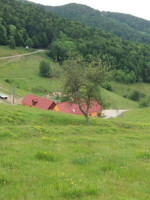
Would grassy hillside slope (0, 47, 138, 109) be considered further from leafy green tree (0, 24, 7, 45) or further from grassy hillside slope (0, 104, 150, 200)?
grassy hillside slope (0, 104, 150, 200)

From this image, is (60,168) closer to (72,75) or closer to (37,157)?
(37,157)

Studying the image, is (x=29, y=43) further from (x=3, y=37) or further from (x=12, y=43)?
Answer: (x=3, y=37)

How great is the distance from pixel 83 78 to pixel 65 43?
133m

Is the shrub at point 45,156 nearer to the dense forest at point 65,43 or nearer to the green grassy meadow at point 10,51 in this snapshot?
the green grassy meadow at point 10,51

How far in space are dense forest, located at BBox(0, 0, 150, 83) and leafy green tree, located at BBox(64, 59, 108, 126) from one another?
359ft

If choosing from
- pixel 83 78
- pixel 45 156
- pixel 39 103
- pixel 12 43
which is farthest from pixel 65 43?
pixel 45 156

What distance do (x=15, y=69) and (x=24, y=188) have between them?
101927mm

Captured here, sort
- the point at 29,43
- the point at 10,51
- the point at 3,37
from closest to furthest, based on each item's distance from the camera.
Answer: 1. the point at 10,51
2. the point at 3,37
3. the point at 29,43

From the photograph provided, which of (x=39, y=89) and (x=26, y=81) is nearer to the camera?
(x=39, y=89)

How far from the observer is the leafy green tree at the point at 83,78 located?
25391mm

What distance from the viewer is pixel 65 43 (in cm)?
15250

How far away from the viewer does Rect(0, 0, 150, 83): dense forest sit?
139 m

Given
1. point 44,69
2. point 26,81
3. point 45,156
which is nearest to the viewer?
point 45,156

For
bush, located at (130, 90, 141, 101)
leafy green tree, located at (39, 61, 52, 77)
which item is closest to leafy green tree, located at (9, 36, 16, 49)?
leafy green tree, located at (39, 61, 52, 77)
